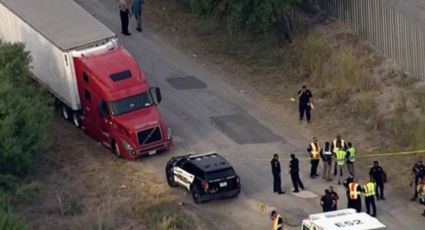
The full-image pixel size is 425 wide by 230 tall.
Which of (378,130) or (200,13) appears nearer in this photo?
(378,130)

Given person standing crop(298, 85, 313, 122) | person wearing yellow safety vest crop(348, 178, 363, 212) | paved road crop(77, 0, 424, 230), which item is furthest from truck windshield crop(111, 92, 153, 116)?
person wearing yellow safety vest crop(348, 178, 363, 212)

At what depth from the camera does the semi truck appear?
3991 cm

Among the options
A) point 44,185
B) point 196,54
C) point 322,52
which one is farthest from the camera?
point 196,54

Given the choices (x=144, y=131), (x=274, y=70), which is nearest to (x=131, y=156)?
(x=144, y=131)

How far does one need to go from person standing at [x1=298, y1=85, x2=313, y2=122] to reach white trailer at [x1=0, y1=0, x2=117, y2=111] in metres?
6.49

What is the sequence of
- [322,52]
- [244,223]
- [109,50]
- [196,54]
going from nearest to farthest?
[244,223] → [109,50] → [322,52] → [196,54]

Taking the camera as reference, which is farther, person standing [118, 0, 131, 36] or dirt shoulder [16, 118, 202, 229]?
person standing [118, 0, 131, 36]

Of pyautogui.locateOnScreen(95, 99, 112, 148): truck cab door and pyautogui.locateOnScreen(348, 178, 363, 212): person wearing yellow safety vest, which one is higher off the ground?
pyautogui.locateOnScreen(95, 99, 112, 148): truck cab door

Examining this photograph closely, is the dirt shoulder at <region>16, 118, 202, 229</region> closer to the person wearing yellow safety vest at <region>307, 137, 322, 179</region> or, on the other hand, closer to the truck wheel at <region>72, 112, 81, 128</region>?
the truck wheel at <region>72, 112, 81, 128</region>

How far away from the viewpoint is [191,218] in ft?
118

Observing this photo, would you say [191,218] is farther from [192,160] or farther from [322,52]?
[322,52]

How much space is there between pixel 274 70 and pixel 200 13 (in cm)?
354

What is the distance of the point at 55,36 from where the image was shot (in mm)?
41500

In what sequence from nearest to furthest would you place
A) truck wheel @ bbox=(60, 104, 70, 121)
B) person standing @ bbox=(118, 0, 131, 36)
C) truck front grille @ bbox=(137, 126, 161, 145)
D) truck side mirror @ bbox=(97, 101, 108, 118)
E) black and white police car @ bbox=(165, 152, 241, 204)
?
black and white police car @ bbox=(165, 152, 241, 204) → truck front grille @ bbox=(137, 126, 161, 145) → truck side mirror @ bbox=(97, 101, 108, 118) → truck wheel @ bbox=(60, 104, 70, 121) → person standing @ bbox=(118, 0, 131, 36)
